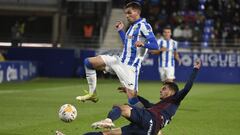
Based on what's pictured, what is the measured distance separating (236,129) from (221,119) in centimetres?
208

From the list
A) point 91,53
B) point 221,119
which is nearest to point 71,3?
point 91,53

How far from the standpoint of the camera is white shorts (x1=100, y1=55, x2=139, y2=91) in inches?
493

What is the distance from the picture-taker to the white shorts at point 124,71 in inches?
493

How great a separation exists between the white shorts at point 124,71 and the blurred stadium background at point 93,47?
229 inches

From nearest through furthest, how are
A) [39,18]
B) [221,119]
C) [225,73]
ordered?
[221,119] → [225,73] → [39,18]

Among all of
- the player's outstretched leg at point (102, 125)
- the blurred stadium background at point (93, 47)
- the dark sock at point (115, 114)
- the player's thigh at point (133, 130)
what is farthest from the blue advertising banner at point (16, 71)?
the player's outstretched leg at point (102, 125)

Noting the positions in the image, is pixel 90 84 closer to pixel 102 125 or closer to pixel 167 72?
pixel 102 125

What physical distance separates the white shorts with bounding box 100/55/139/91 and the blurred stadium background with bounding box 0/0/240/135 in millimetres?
5815

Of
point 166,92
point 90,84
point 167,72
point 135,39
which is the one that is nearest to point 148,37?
point 135,39

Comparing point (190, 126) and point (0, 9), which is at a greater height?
point (0, 9)

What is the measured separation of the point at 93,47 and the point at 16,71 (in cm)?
1103

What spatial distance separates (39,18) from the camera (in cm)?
4834

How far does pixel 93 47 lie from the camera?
4178cm

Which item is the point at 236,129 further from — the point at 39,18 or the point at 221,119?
the point at 39,18
